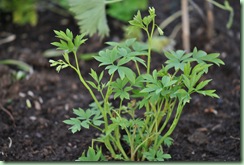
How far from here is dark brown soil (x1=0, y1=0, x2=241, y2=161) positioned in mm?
1963

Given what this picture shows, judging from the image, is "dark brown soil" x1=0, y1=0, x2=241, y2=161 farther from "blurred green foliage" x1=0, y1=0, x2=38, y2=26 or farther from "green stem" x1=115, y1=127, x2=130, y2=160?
"green stem" x1=115, y1=127, x2=130, y2=160

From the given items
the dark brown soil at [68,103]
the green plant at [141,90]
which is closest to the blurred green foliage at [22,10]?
the dark brown soil at [68,103]

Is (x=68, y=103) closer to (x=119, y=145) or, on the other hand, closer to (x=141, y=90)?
(x=119, y=145)

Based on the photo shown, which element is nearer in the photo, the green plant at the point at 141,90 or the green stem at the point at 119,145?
the green plant at the point at 141,90

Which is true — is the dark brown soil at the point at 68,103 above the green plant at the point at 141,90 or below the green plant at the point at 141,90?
below

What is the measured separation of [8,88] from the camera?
233cm

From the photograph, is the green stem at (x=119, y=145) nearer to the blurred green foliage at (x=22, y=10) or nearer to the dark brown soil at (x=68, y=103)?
the dark brown soil at (x=68, y=103)

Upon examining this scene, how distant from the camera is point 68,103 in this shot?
229cm

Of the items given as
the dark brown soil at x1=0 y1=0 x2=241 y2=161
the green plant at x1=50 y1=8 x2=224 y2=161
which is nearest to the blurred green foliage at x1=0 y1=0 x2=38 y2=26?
the dark brown soil at x1=0 y1=0 x2=241 y2=161

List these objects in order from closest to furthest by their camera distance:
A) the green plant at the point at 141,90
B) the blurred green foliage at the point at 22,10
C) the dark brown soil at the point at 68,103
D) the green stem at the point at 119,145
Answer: the green plant at the point at 141,90
the green stem at the point at 119,145
the dark brown soil at the point at 68,103
the blurred green foliage at the point at 22,10

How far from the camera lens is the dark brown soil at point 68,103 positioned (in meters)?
1.96

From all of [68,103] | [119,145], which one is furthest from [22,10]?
[119,145]

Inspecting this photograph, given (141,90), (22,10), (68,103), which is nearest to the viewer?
(141,90)

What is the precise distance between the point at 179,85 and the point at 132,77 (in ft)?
0.53
